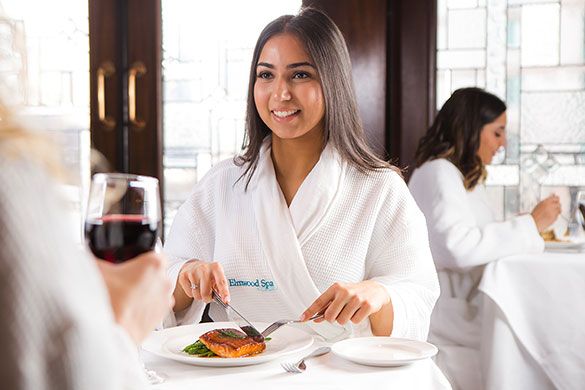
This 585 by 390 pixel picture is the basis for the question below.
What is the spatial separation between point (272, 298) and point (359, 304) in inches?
16.6

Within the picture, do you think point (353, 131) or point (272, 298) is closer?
point (272, 298)

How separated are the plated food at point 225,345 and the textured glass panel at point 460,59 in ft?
9.14

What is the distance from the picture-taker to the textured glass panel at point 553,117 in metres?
3.78

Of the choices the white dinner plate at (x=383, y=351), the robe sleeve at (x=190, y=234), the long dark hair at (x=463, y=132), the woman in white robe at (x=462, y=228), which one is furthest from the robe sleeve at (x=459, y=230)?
the white dinner plate at (x=383, y=351)

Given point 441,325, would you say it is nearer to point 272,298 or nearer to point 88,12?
point 272,298

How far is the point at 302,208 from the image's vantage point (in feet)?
6.31

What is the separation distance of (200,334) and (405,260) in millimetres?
565

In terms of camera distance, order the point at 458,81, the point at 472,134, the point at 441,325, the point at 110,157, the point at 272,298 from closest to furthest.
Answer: the point at 272,298 → the point at 441,325 → the point at 472,134 → the point at 458,81 → the point at 110,157

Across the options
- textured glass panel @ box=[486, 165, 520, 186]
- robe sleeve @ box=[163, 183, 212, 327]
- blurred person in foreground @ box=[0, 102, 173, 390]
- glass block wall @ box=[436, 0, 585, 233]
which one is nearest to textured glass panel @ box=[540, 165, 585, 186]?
glass block wall @ box=[436, 0, 585, 233]

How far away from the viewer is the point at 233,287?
1.93 metres

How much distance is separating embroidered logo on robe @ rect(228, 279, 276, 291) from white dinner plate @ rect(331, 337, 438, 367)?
0.51 metres

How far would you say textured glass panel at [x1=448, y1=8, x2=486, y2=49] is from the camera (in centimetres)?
385

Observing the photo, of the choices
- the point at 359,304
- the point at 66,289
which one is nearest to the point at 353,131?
the point at 359,304

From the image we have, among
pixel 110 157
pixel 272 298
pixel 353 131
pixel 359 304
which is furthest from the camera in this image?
pixel 110 157
